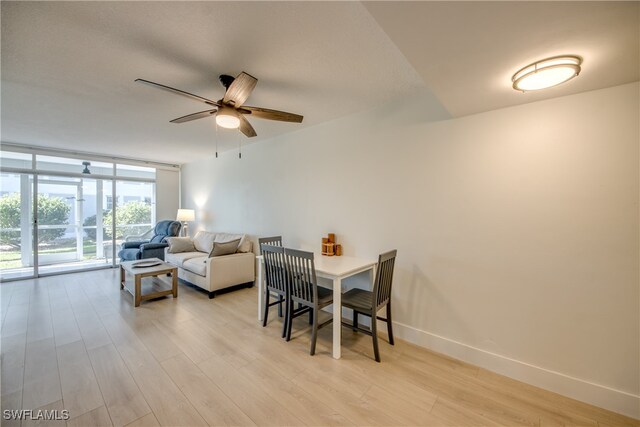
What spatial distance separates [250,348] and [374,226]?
1752 mm

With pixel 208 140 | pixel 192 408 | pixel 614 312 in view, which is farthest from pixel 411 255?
pixel 208 140

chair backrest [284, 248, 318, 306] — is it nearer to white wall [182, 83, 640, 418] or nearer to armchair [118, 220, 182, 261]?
white wall [182, 83, 640, 418]

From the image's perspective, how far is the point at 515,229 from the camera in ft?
6.46

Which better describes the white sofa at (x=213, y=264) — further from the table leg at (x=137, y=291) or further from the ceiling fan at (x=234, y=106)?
the ceiling fan at (x=234, y=106)

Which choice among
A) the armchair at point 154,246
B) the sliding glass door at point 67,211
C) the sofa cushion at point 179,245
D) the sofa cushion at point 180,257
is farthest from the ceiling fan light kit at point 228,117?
the sliding glass door at point 67,211

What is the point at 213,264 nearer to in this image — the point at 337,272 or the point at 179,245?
the point at 179,245

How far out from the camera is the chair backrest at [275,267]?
2.46 metres

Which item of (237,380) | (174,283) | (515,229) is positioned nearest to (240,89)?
(237,380)

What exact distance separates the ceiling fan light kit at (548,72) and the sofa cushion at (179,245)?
5209 millimetres

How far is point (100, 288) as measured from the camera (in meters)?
3.97

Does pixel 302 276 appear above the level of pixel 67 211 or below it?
below

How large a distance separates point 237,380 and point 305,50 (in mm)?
2507

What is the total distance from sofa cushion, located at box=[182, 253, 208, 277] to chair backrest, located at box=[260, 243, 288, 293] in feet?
4.93

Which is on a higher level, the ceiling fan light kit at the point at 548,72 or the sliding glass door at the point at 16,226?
the ceiling fan light kit at the point at 548,72
